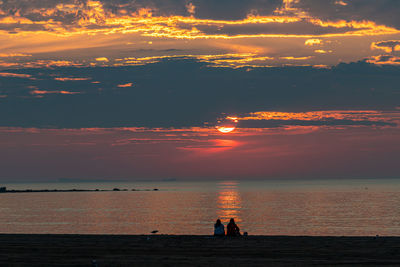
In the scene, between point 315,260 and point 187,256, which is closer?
point 315,260

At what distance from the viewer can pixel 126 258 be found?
24984 mm

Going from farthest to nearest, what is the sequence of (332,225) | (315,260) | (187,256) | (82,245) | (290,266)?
(332,225)
(82,245)
(187,256)
(315,260)
(290,266)

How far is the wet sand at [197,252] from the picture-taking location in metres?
23.6

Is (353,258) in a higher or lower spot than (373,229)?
lower

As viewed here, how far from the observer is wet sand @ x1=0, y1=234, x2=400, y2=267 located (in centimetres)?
2358

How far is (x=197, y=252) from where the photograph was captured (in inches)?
1069

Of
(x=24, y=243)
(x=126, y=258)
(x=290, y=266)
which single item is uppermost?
(x=24, y=243)

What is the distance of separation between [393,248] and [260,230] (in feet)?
142

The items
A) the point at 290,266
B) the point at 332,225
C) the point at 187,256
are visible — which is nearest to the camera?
the point at 290,266

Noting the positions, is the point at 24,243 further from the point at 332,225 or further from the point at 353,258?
the point at 332,225

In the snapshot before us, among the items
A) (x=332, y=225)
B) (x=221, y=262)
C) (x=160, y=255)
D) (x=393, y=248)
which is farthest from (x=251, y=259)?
(x=332, y=225)

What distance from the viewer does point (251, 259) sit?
24469 millimetres

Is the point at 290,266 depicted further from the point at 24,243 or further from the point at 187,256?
the point at 24,243

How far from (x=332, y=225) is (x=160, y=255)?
2142 inches
